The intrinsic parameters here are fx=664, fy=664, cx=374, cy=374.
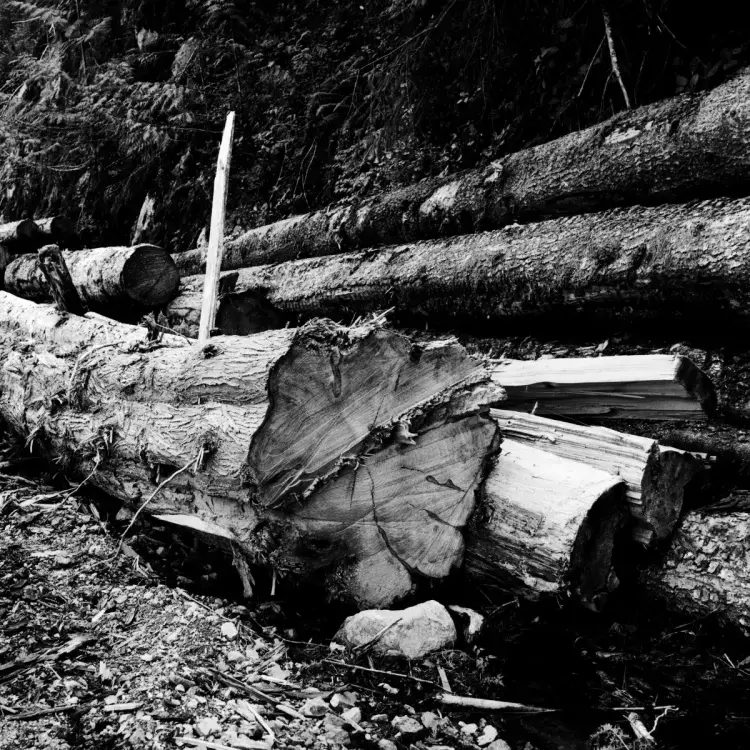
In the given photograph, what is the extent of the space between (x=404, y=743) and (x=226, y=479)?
1.08 metres

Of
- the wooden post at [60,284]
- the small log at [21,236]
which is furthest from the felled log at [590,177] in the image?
the small log at [21,236]

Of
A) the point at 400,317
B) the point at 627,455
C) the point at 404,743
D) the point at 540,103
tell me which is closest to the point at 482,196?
the point at 400,317

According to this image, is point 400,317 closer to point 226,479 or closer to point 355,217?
point 355,217

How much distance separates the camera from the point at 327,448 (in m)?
2.42

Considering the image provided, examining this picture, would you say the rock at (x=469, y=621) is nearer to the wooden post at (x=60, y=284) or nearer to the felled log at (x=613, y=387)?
the felled log at (x=613, y=387)

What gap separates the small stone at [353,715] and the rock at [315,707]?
64 millimetres

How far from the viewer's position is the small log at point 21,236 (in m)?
7.04

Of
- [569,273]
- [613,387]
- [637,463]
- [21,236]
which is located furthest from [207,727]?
[21,236]

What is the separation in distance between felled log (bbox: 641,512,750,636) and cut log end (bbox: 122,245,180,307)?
434 centimetres

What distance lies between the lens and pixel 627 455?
8.30 ft

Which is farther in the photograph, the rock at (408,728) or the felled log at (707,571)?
the felled log at (707,571)

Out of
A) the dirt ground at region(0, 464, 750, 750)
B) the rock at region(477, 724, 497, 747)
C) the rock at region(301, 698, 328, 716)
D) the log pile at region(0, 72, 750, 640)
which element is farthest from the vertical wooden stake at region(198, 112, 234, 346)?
the rock at region(477, 724, 497, 747)

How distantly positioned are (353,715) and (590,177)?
10.1ft

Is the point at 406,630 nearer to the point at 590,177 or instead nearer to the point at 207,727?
the point at 207,727
